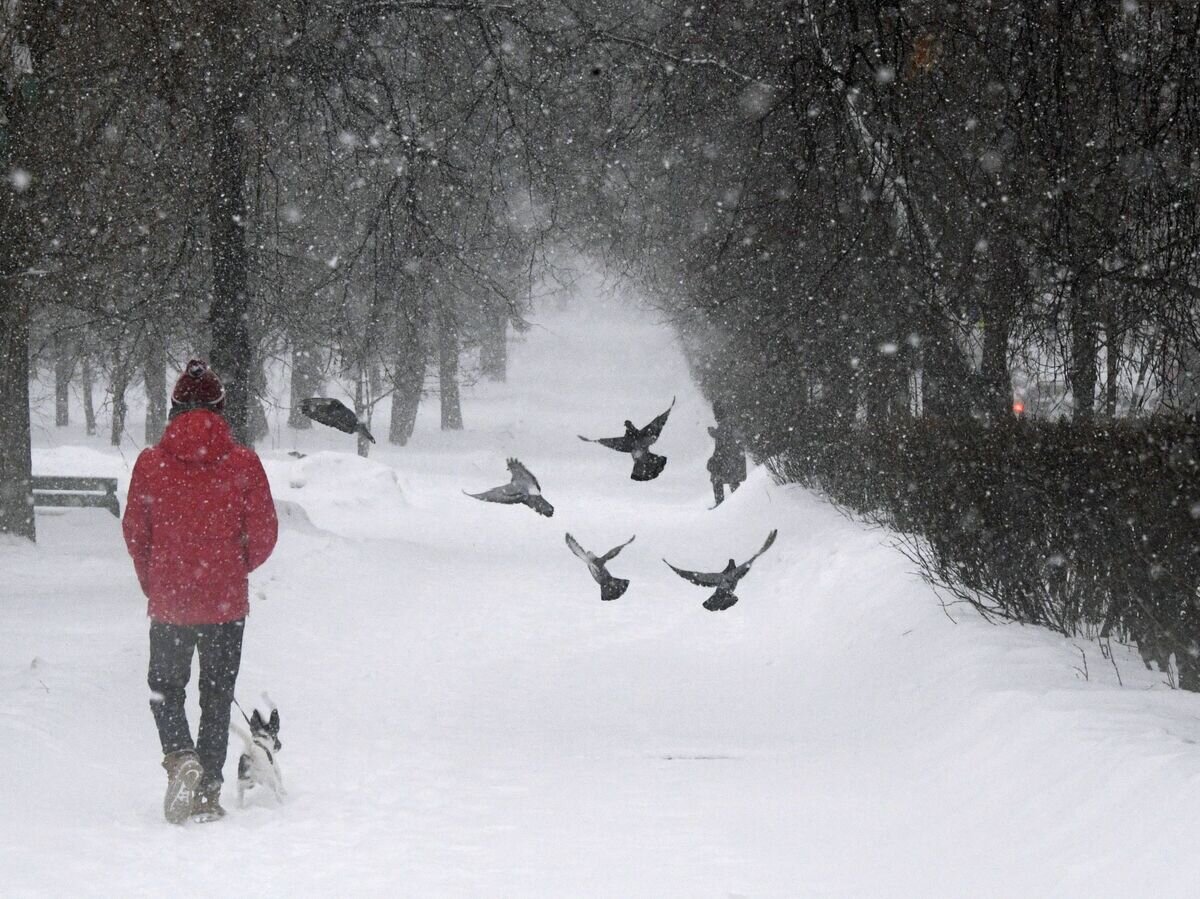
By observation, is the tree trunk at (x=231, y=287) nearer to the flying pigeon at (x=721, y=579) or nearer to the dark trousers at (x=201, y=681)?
the flying pigeon at (x=721, y=579)

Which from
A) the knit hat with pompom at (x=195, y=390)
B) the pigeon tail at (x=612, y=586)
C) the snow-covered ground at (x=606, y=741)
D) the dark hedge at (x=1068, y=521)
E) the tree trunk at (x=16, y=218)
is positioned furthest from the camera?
the pigeon tail at (x=612, y=586)

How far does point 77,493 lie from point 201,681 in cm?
1082

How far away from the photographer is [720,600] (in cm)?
876

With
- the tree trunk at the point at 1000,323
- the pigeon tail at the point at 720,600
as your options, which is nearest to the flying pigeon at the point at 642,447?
the pigeon tail at the point at 720,600

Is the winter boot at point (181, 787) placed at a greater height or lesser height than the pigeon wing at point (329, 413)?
lesser

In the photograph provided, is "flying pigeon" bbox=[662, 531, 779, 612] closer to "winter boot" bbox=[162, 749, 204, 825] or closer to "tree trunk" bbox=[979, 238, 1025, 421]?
"tree trunk" bbox=[979, 238, 1025, 421]

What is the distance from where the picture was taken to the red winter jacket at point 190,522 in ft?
16.2

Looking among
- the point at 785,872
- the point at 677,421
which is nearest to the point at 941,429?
the point at 785,872

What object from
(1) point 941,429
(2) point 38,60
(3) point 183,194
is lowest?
(1) point 941,429

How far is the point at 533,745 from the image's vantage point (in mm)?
6801

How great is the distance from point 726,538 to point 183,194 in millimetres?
8376

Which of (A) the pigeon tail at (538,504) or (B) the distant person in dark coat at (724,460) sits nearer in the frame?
(A) the pigeon tail at (538,504)

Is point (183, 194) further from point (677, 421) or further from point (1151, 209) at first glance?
point (677, 421)

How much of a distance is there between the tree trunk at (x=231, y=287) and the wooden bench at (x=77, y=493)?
11.8ft
